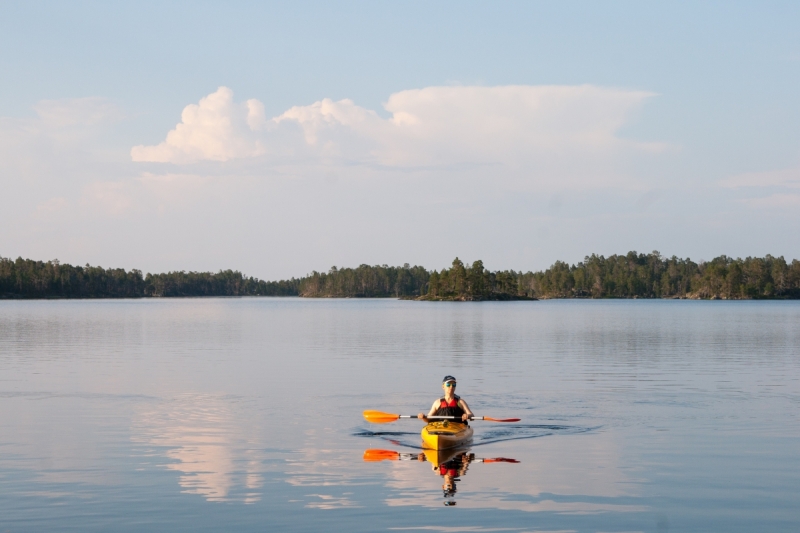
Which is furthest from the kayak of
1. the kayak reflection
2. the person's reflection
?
the person's reflection

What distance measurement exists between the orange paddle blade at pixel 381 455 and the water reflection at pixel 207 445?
121 inches

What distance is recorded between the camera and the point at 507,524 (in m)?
17.3

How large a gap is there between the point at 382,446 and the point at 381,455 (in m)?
1.66

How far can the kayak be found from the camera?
84.0 ft

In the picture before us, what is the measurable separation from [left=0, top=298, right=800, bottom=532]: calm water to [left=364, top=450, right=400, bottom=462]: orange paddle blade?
583mm

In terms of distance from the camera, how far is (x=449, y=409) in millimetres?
27000

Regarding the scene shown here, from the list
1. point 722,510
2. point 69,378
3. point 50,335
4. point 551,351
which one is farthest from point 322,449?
point 50,335

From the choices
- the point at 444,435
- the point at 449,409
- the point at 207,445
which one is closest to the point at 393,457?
the point at 444,435

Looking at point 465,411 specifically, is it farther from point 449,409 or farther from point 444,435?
point 444,435

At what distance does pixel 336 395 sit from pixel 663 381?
58.2ft

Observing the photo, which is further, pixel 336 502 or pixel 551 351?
pixel 551 351

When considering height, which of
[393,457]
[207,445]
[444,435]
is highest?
[444,435]

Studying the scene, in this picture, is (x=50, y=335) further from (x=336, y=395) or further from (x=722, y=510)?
(x=722, y=510)

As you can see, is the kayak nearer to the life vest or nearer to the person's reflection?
the life vest
